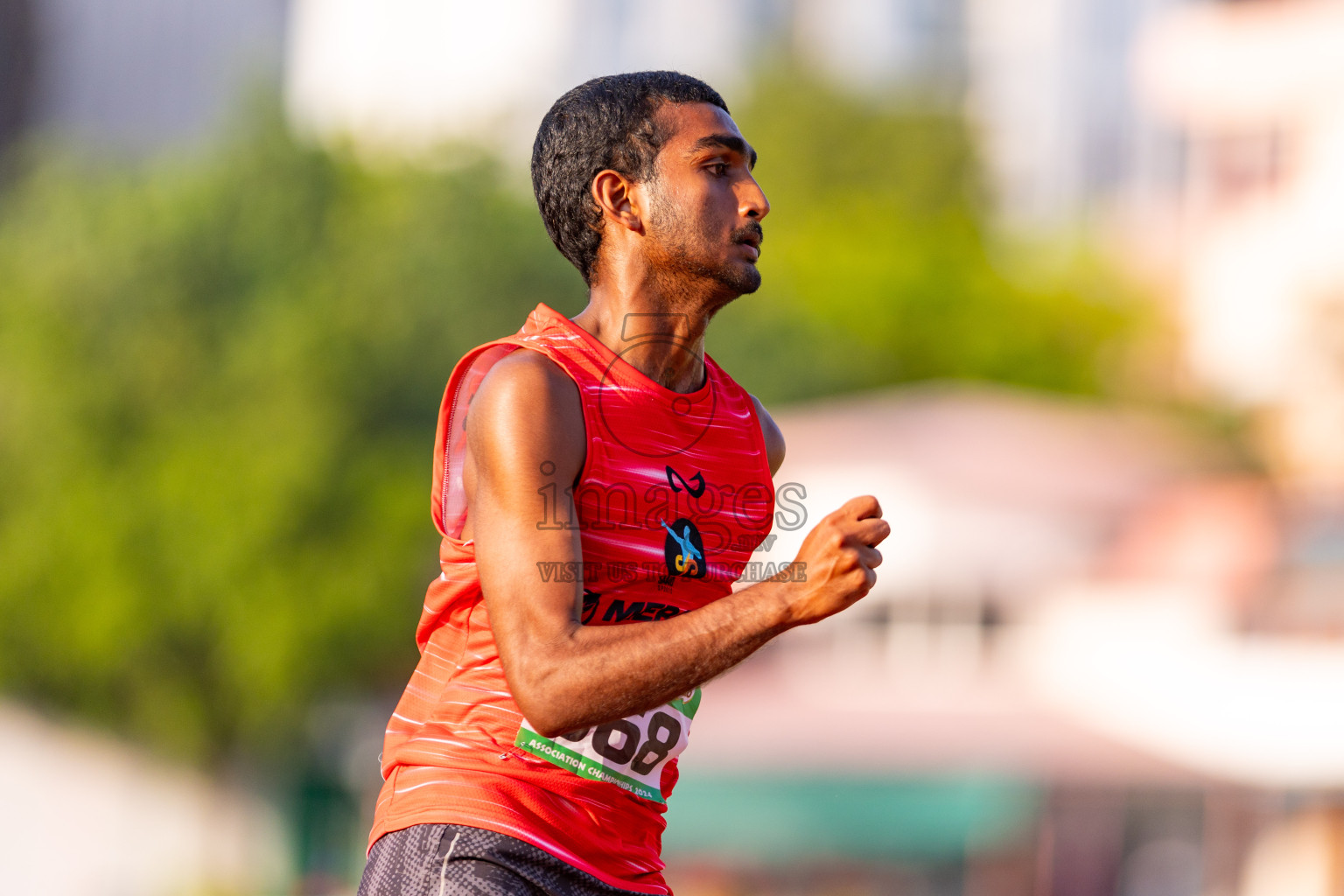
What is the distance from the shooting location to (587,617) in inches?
105

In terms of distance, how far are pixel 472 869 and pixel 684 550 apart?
0.59m

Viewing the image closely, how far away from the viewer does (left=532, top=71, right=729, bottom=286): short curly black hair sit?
116 inches

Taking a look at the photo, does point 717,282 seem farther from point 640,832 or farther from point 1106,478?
point 1106,478

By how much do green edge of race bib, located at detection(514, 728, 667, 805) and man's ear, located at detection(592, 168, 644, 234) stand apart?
0.89 m

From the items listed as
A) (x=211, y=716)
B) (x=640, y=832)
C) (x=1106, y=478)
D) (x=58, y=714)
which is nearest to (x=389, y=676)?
(x=211, y=716)

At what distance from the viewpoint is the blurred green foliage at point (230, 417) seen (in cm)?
1827

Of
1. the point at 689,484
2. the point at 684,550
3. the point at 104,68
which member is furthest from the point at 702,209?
the point at 104,68

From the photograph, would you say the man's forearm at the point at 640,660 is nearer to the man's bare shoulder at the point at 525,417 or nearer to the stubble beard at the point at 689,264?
the man's bare shoulder at the point at 525,417

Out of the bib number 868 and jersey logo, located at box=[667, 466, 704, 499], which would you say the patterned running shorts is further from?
jersey logo, located at box=[667, 466, 704, 499]

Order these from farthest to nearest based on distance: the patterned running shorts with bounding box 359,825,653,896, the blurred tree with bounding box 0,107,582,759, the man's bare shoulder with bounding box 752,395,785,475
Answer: the blurred tree with bounding box 0,107,582,759 < the man's bare shoulder with bounding box 752,395,785,475 < the patterned running shorts with bounding box 359,825,653,896

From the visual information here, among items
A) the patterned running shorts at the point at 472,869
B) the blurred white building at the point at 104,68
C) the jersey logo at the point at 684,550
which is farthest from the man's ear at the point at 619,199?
the blurred white building at the point at 104,68

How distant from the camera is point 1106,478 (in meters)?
21.2

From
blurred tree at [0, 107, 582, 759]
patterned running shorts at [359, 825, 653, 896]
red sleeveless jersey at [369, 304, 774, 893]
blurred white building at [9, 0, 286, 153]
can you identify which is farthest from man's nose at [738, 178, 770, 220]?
blurred white building at [9, 0, 286, 153]

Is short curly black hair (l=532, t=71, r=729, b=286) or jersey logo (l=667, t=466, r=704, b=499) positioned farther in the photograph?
short curly black hair (l=532, t=71, r=729, b=286)
